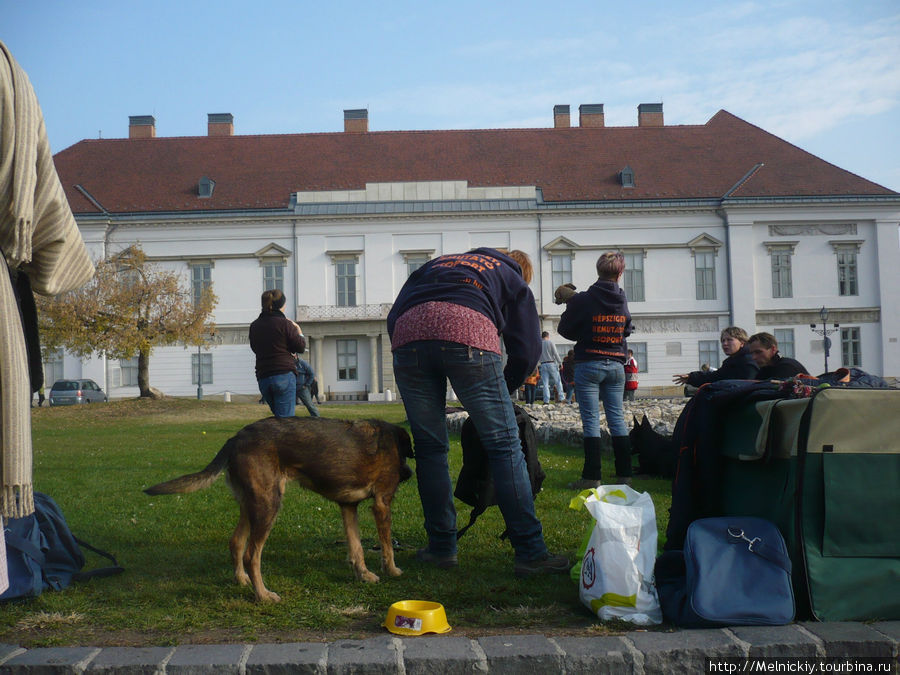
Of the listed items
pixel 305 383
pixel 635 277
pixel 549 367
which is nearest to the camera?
pixel 305 383

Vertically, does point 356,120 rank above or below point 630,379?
above

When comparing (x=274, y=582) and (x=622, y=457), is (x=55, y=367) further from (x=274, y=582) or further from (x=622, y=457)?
(x=274, y=582)

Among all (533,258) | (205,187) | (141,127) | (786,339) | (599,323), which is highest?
(141,127)

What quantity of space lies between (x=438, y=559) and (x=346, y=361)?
40.7 metres

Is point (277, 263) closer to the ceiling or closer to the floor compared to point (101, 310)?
closer to the ceiling

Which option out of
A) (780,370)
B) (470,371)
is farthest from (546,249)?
(470,371)

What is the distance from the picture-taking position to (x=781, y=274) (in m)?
45.1

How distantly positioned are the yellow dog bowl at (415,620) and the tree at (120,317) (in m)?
27.2

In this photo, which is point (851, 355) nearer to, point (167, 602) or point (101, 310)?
point (101, 310)

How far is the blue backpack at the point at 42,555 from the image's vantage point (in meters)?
4.06

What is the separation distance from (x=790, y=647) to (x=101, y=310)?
95.1 feet

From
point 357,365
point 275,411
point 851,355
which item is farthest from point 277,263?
point 275,411

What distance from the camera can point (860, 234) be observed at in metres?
45.1

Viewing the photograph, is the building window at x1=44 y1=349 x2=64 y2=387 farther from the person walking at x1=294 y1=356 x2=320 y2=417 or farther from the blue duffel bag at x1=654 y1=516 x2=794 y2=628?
the blue duffel bag at x1=654 y1=516 x2=794 y2=628
